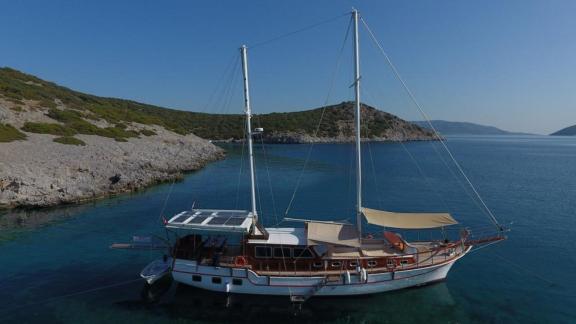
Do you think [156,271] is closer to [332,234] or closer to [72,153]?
[332,234]

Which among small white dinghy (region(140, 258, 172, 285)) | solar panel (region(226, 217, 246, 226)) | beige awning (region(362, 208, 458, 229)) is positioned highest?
solar panel (region(226, 217, 246, 226))

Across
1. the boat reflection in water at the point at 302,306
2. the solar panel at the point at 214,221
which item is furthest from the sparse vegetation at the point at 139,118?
the boat reflection in water at the point at 302,306

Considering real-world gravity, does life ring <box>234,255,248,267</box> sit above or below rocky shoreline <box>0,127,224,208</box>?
Answer: below

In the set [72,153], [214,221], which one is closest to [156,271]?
[214,221]

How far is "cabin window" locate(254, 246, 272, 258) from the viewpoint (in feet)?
59.2

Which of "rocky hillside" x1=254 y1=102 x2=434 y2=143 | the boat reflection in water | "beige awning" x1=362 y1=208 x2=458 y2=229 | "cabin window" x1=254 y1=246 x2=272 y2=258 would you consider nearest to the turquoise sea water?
the boat reflection in water

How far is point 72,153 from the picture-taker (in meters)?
46.7

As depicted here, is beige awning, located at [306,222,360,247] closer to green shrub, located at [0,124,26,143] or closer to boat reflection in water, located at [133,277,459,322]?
boat reflection in water, located at [133,277,459,322]

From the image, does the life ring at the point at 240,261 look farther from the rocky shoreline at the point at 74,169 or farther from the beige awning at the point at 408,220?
the rocky shoreline at the point at 74,169

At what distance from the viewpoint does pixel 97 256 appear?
22.9m

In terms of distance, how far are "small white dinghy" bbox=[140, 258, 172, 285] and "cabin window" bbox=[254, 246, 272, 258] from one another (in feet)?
16.4

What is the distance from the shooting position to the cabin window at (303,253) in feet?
58.8

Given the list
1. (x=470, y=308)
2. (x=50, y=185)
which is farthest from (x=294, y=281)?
(x=50, y=185)

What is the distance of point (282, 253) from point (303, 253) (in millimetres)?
1096
